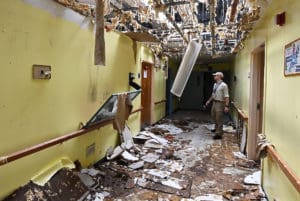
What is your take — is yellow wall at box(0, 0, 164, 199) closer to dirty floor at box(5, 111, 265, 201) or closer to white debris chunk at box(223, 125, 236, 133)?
dirty floor at box(5, 111, 265, 201)

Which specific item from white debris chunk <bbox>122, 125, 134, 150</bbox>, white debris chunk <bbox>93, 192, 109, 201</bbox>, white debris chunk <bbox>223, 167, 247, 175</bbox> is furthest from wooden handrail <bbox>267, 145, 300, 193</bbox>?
white debris chunk <bbox>122, 125, 134, 150</bbox>

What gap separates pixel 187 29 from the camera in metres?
4.78

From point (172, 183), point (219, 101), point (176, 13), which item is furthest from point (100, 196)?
point (219, 101)

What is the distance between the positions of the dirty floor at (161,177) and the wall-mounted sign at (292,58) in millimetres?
1668

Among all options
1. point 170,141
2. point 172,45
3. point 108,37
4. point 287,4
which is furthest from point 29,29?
point 172,45

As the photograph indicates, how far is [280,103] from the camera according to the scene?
2.39 meters

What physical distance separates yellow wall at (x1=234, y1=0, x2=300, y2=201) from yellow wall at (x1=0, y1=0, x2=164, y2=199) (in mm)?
2225

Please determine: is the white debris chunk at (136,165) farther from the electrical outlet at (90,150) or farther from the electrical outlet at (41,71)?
the electrical outlet at (41,71)

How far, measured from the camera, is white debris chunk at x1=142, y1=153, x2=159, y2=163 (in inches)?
172

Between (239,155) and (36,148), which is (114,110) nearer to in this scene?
(36,148)

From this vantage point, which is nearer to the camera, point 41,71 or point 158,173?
point 41,71

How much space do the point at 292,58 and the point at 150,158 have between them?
3.03 m

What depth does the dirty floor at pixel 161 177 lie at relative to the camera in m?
2.83

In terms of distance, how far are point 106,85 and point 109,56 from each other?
0.47 meters
